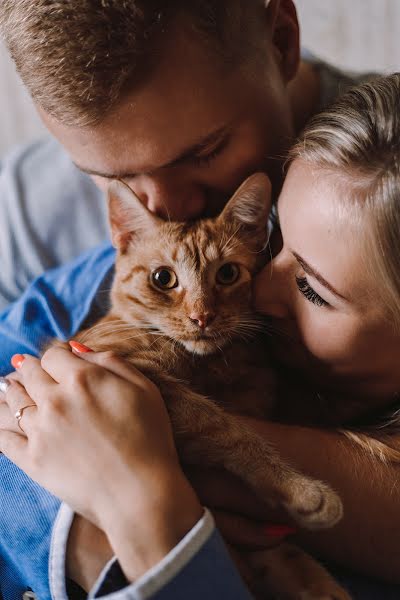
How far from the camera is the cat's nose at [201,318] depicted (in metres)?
1.25

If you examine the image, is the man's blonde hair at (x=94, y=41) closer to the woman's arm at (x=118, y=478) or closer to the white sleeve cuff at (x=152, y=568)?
the woman's arm at (x=118, y=478)

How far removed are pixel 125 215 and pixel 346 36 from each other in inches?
73.8

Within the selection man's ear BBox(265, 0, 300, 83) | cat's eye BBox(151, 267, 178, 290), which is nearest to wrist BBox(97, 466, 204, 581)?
cat's eye BBox(151, 267, 178, 290)

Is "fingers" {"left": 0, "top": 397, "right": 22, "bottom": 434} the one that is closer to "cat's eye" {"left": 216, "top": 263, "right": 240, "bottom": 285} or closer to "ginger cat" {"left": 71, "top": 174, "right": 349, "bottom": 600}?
"ginger cat" {"left": 71, "top": 174, "right": 349, "bottom": 600}

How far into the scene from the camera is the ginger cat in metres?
1.09

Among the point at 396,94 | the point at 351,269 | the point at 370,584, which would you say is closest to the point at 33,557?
the point at 370,584

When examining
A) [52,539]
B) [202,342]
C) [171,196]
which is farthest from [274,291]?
[52,539]

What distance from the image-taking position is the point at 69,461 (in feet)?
3.20

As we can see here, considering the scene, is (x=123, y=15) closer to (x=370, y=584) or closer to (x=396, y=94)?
(x=396, y=94)

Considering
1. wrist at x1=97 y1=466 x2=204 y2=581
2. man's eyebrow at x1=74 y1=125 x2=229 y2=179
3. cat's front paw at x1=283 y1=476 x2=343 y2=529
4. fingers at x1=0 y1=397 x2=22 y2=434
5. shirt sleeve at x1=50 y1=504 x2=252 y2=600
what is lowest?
cat's front paw at x1=283 y1=476 x2=343 y2=529

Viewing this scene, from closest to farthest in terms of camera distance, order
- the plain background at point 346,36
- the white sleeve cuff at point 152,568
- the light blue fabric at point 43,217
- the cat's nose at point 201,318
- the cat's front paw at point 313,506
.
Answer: the white sleeve cuff at point 152,568 → the cat's front paw at point 313,506 → the cat's nose at point 201,318 → the light blue fabric at point 43,217 → the plain background at point 346,36

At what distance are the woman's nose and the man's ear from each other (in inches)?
19.8

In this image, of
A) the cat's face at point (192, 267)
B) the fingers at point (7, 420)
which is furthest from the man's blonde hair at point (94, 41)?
the fingers at point (7, 420)

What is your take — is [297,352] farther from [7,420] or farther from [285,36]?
[285,36]
